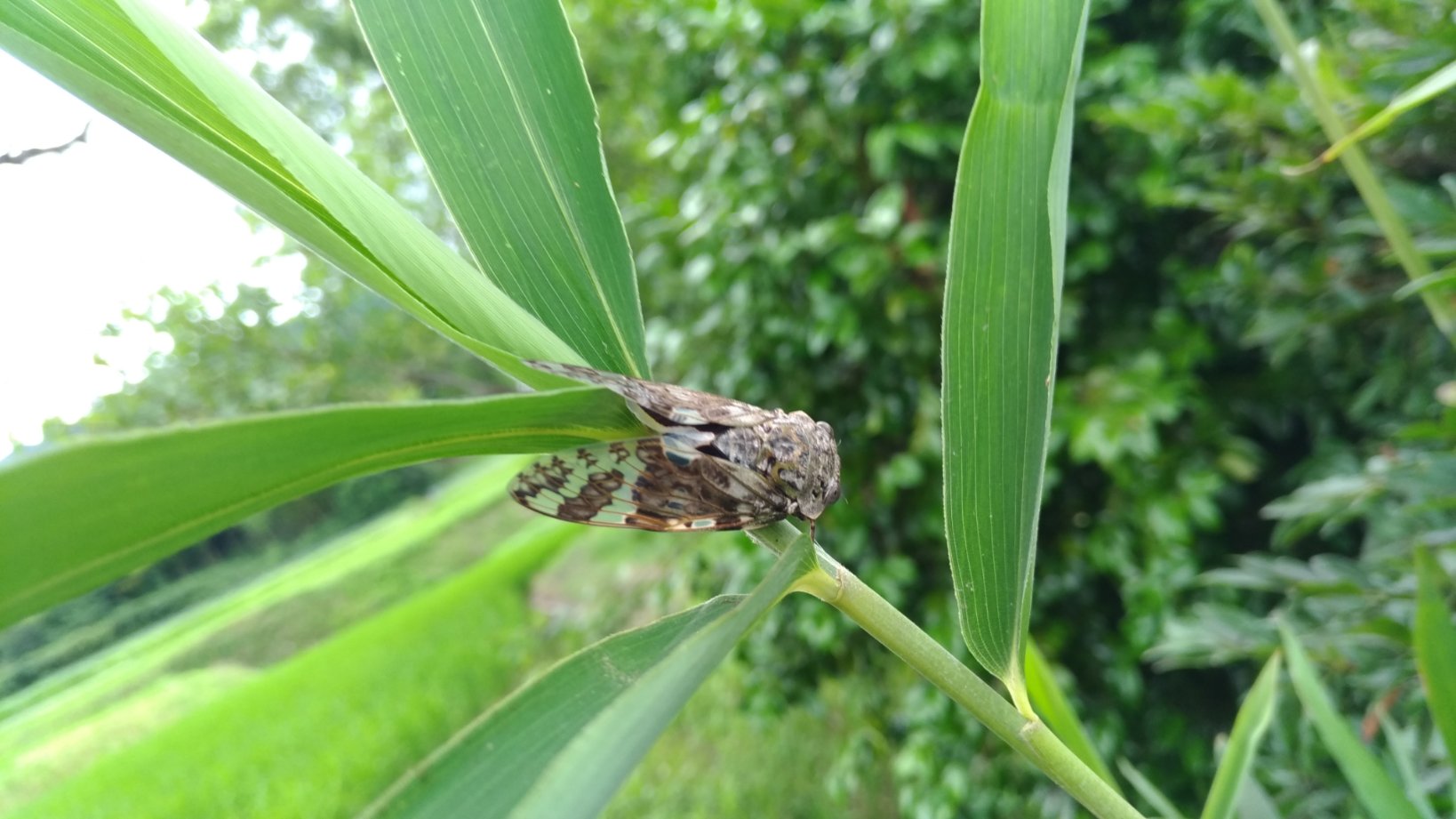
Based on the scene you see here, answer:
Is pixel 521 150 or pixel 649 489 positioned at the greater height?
pixel 521 150

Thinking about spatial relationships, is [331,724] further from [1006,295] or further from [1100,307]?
[1006,295]

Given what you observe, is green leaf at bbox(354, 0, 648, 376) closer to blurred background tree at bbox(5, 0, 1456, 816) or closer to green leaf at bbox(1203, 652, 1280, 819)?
green leaf at bbox(1203, 652, 1280, 819)

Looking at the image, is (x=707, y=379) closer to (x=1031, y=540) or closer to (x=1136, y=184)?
(x=1136, y=184)

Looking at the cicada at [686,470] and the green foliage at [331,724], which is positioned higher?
the cicada at [686,470]

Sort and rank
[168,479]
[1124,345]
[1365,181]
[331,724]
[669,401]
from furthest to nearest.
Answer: [331,724] < [1124,345] < [1365,181] < [669,401] < [168,479]

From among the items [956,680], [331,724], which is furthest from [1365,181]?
[331,724]

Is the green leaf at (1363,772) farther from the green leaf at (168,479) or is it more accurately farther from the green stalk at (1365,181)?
the green leaf at (168,479)

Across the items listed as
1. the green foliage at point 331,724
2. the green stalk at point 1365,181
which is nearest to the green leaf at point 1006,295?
the green stalk at point 1365,181
